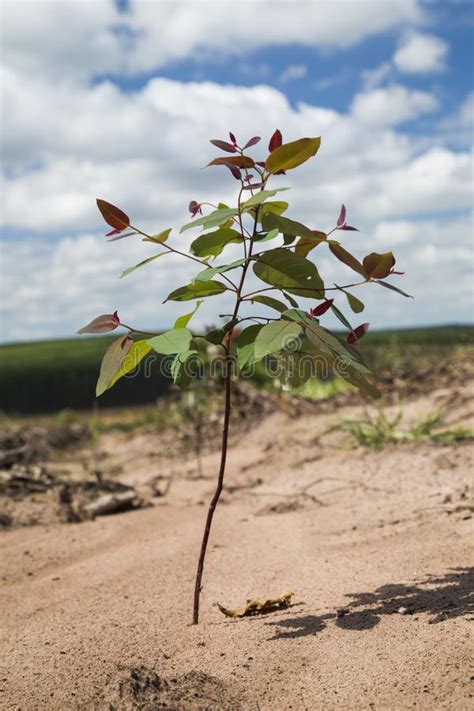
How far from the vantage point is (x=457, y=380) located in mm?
7648

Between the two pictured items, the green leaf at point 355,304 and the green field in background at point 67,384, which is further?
the green field in background at point 67,384

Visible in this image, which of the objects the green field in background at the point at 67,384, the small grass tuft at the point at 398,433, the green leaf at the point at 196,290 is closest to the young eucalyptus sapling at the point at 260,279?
the green leaf at the point at 196,290

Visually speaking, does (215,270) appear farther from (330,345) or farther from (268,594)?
(268,594)

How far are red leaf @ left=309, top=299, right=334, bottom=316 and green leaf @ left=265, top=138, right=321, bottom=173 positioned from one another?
0.45 m

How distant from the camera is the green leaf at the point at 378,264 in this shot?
2.21m

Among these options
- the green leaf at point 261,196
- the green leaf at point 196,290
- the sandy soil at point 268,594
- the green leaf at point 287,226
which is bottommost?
the sandy soil at point 268,594

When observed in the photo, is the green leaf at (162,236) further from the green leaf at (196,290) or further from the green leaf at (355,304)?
the green leaf at (355,304)

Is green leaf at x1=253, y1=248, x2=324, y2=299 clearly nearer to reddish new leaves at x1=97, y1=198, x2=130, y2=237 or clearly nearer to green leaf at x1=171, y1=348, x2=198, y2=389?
green leaf at x1=171, y1=348, x2=198, y2=389

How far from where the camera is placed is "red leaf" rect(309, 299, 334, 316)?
2.24m

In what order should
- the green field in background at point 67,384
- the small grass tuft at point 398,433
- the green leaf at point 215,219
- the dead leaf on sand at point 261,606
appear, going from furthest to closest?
the green field in background at point 67,384 < the small grass tuft at point 398,433 < the dead leaf on sand at point 261,606 < the green leaf at point 215,219

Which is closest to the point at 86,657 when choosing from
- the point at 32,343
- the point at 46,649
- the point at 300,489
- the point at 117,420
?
the point at 46,649

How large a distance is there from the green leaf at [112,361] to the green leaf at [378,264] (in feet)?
2.59

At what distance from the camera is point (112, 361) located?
7.09 feet

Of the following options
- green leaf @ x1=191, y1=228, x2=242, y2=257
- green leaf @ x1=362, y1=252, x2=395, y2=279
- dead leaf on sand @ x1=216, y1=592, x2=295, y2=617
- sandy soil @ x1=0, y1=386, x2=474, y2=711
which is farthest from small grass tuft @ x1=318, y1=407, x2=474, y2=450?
green leaf @ x1=191, y1=228, x2=242, y2=257
